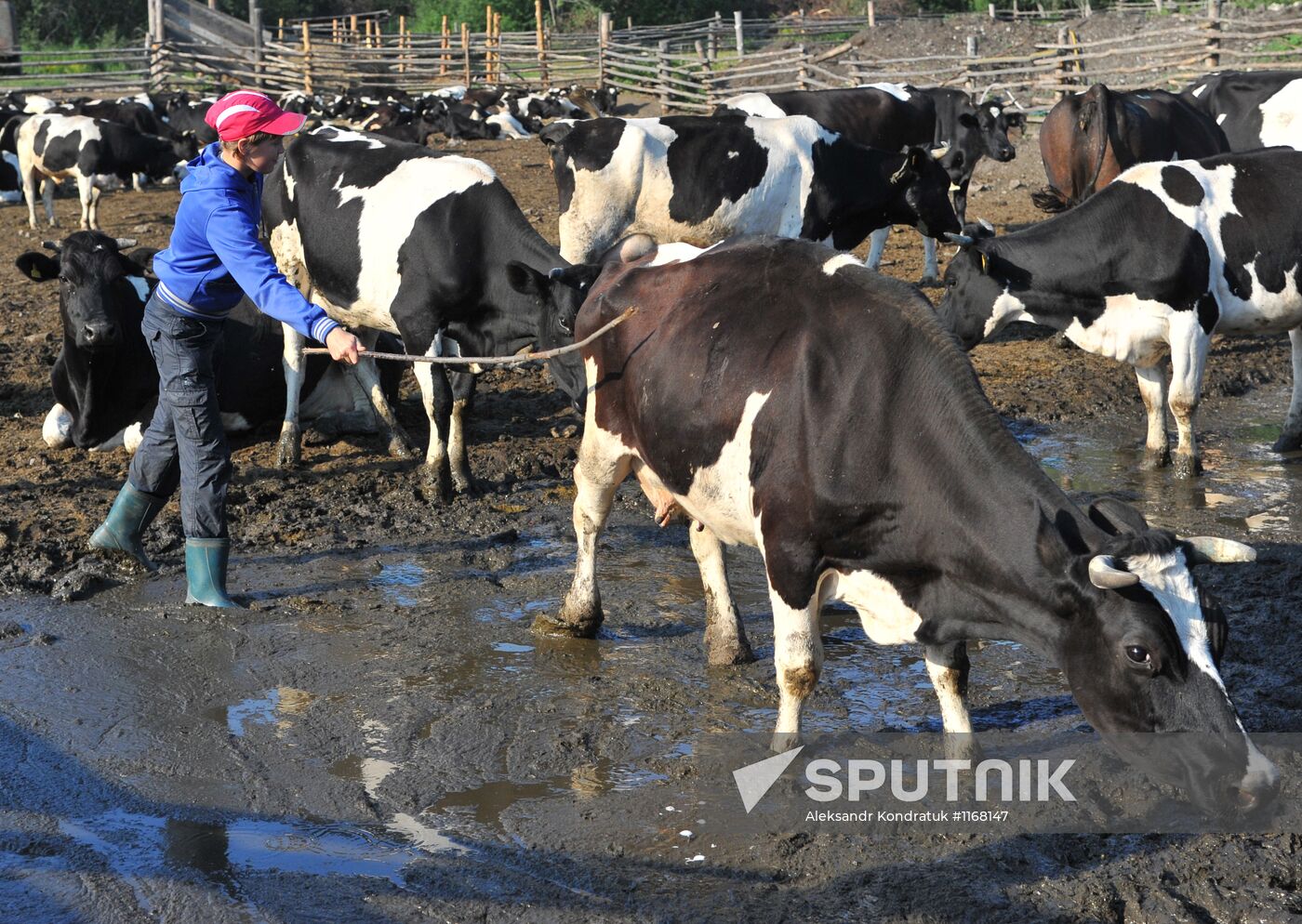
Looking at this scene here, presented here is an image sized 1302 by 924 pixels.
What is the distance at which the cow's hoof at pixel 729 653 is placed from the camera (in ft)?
18.4

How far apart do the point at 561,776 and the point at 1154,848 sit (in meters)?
1.90

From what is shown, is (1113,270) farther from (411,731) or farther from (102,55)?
(102,55)

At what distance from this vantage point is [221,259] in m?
5.61

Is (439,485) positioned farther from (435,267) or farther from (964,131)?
(964,131)

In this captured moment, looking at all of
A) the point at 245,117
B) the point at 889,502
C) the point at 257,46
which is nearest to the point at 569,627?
the point at 889,502

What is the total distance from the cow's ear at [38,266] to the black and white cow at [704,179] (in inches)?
138

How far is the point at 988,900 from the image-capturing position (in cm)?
387

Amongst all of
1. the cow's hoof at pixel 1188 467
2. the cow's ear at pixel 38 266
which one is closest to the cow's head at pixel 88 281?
the cow's ear at pixel 38 266

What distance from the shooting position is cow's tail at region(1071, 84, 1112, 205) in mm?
12258

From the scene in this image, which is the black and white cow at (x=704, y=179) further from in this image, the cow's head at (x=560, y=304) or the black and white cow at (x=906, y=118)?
the black and white cow at (x=906, y=118)

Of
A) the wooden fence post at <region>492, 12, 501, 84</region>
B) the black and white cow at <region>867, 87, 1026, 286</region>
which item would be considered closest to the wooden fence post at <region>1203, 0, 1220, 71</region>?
the black and white cow at <region>867, 87, 1026, 286</region>

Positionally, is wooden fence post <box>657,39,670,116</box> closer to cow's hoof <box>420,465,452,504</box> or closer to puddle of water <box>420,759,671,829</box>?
cow's hoof <box>420,465,452,504</box>

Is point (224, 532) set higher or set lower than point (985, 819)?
higher

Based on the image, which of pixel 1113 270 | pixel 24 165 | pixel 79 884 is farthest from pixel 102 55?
pixel 79 884
